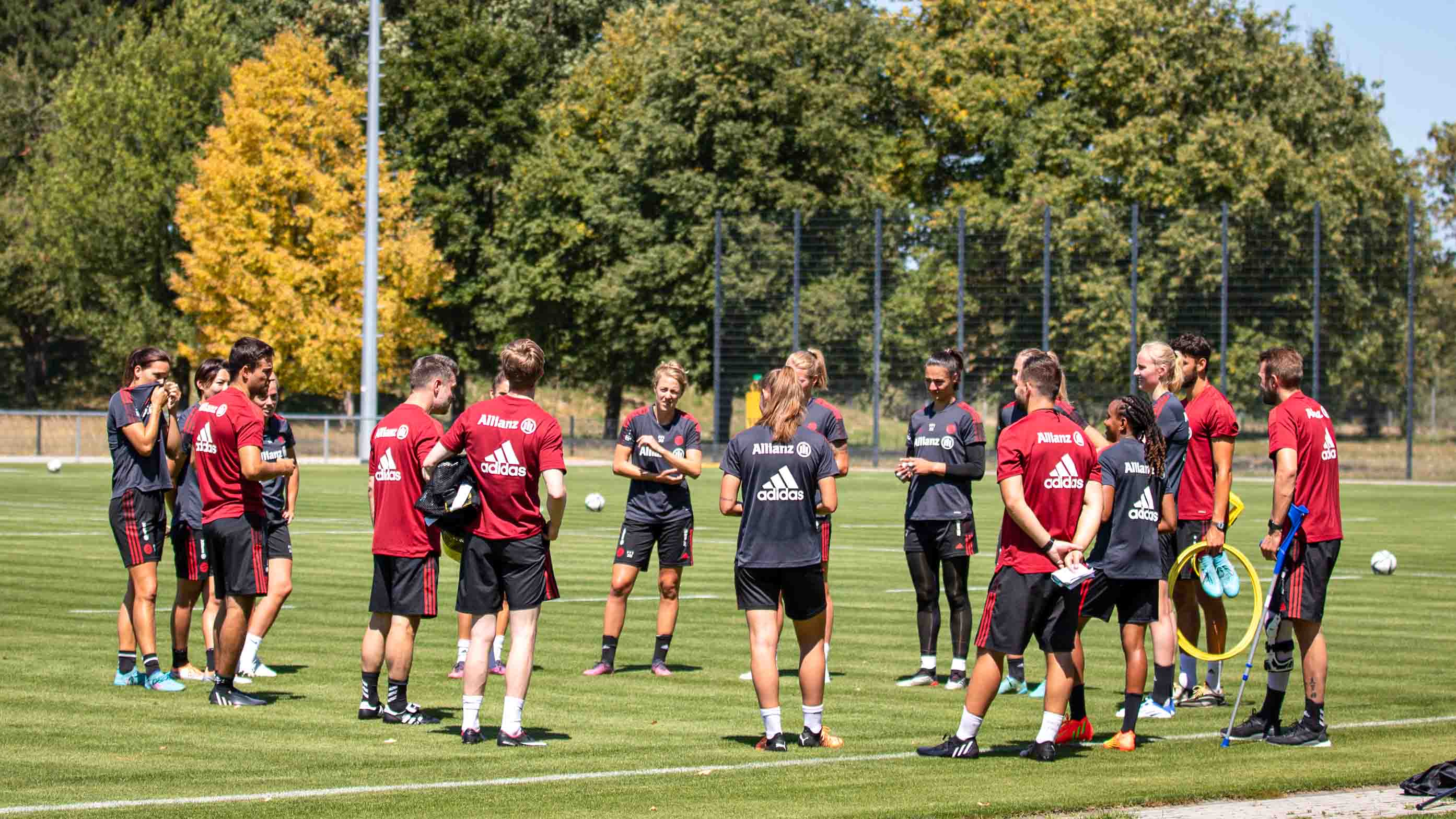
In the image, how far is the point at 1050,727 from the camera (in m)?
9.08

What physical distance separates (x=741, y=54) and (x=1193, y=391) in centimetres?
4524

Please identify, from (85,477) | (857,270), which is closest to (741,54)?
(857,270)

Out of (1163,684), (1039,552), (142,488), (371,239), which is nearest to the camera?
(1039,552)

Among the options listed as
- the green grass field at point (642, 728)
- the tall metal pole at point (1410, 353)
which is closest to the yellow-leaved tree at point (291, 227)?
the tall metal pole at point (1410, 353)

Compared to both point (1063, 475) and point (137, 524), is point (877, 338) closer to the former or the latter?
point (137, 524)

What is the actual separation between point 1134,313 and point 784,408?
39.0 meters

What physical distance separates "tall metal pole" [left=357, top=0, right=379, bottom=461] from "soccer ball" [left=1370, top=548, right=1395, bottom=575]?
92.4 feet

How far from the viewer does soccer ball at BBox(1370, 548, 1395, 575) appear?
2005cm

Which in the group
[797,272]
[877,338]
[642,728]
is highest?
[797,272]

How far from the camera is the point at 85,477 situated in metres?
40.2

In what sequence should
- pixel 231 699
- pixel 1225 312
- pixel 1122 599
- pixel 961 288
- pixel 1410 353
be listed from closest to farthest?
pixel 1122 599
pixel 231 699
pixel 1410 353
pixel 1225 312
pixel 961 288

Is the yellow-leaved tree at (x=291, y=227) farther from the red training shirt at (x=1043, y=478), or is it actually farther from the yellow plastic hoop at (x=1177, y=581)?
the red training shirt at (x=1043, y=478)

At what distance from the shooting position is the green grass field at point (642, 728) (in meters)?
8.02

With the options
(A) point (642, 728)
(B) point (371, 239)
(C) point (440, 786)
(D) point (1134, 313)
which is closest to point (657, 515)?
(A) point (642, 728)
